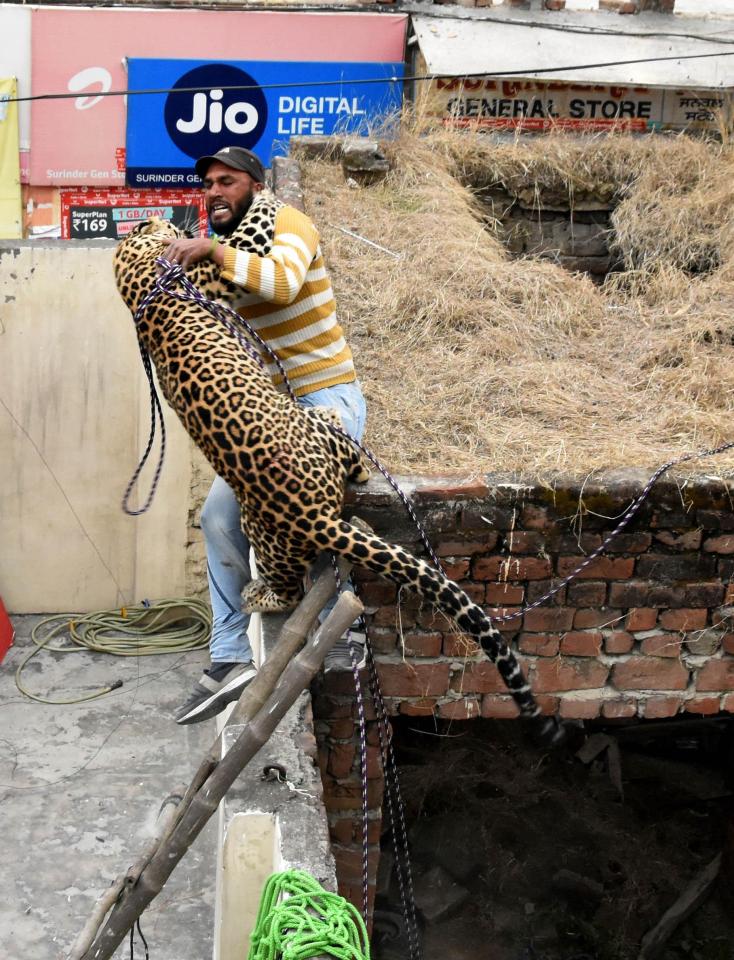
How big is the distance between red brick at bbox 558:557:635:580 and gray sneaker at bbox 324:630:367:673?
0.79m

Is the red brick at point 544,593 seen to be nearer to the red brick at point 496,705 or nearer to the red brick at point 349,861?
the red brick at point 496,705

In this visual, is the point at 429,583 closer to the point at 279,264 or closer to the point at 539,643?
the point at 539,643

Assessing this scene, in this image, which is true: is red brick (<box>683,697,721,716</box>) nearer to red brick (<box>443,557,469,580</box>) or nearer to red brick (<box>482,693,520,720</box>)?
red brick (<box>482,693,520,720</box>)

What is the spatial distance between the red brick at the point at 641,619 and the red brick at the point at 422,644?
741 millimetres

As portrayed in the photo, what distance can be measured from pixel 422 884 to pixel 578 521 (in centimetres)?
305

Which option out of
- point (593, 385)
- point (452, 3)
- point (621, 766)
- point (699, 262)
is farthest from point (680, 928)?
point (452, 3)

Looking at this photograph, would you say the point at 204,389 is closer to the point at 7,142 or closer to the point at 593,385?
the point at 593,385

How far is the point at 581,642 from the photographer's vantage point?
177 inches

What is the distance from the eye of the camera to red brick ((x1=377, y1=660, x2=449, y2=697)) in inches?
174

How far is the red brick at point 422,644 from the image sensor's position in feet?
14.4

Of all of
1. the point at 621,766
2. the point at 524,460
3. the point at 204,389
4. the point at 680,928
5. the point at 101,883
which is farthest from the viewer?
the point at 621,766

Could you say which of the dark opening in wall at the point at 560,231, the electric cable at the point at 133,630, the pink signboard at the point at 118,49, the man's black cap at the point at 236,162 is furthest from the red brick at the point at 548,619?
the pink signboard at the point at 118,49

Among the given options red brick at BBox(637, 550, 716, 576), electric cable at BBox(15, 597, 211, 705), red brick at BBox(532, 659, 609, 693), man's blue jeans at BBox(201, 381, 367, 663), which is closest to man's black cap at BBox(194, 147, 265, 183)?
man's blue jeans at BBox(201, 381, 367, 663)

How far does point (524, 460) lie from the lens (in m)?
4.62
